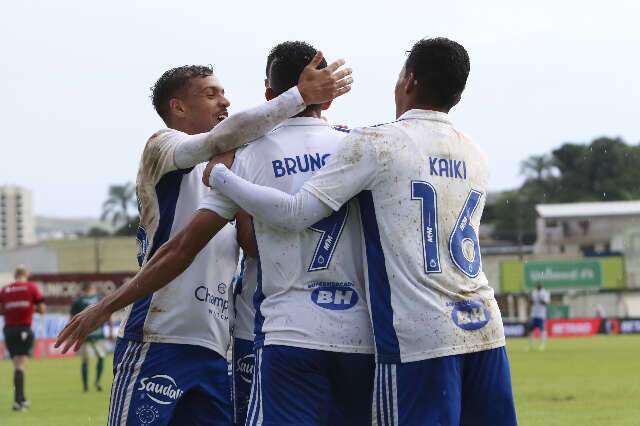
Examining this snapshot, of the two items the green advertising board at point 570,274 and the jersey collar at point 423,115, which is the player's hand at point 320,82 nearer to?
the jersey collar at point 423,115

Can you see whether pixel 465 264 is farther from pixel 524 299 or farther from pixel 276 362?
pixel 524 299

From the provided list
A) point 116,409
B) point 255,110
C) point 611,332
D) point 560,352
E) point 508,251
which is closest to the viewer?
point 255,110

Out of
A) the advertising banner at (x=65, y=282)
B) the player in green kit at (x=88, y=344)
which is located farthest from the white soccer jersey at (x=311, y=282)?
the advertising banner at (x=65, y=282)

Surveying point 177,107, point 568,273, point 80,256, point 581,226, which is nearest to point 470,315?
point 177,107

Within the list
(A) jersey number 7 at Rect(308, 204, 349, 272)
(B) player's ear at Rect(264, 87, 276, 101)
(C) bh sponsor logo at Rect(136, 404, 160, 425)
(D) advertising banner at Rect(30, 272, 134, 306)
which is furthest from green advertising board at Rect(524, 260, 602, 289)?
(A) jersey number 7 at Rect(308, 204, 349, 272)

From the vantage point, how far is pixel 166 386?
5.58 metres

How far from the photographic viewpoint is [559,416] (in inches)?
564

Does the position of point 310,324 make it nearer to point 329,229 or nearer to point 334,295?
point 334,295

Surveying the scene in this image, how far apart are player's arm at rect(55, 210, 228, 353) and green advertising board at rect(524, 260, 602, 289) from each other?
223 ft

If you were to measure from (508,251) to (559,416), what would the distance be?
7754 cm

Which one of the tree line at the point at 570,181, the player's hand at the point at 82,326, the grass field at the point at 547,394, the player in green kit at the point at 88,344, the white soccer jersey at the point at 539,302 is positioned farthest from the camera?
the tree line at the point at 570,181

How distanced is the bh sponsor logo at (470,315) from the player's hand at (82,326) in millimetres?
1498

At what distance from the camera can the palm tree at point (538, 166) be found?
12012 cm

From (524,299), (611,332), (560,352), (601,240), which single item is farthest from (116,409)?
(601,240)
